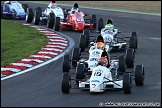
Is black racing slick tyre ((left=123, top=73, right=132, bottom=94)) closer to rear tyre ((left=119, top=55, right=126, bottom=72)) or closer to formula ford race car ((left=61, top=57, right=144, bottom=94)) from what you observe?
formula ford race car ((left=61, top=57, right=144, bottom=94))

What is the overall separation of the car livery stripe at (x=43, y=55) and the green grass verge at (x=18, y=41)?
0.88 feet

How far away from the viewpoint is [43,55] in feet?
77.3

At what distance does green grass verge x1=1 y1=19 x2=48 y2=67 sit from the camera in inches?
930

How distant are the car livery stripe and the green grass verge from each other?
0.88ft

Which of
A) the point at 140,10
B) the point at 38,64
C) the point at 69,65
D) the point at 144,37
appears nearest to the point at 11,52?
the point at 38,64

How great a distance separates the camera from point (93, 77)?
17.2m

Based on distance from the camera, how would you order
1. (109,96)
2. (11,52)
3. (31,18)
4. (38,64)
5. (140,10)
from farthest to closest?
(140,10)
(31,18)
(11,52)
(38,64)
(109,96)

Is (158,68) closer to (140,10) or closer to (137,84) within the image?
(137,84)

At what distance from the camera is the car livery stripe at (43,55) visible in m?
20.8

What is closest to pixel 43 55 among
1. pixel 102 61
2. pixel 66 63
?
pixel 66 63

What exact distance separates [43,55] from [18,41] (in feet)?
13.1

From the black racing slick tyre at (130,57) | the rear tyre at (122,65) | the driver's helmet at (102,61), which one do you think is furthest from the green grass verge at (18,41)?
the driver's helmet at (102,61)

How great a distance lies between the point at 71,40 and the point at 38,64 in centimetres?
617

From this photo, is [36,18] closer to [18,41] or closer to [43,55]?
[18,41]
